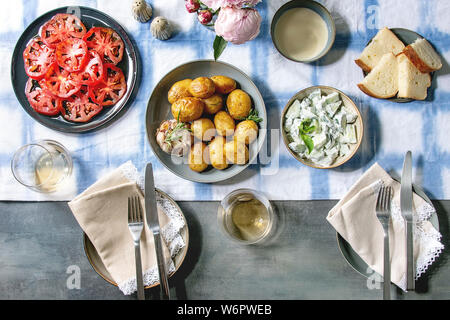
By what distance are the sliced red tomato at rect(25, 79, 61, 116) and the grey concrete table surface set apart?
30cm

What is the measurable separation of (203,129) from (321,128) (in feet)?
1.15

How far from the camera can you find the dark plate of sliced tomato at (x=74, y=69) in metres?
1.14

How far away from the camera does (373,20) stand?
1163 mm

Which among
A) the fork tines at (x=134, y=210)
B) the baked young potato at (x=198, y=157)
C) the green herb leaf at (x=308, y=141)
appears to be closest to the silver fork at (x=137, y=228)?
the fork tines at (x=134, y=210)

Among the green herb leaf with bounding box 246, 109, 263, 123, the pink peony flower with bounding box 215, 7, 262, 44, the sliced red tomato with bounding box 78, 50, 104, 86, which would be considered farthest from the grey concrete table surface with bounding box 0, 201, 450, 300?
the pink peony flower with bounding box 215, 7, 262, 44

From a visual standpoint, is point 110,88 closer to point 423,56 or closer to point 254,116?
point 254,116

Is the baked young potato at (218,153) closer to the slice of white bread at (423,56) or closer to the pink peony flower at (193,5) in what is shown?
the pink peony flower at (193,5)

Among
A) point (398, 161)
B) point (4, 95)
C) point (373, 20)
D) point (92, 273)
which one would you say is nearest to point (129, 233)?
point (92, 273)

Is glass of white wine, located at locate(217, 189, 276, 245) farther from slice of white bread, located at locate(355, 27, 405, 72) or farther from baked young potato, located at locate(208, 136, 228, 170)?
slice of white bread, located at locate(355, 27, 405, 72)

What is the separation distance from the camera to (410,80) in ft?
3.56

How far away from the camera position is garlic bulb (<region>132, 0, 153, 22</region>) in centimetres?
113

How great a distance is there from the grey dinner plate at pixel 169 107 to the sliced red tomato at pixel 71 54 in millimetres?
248

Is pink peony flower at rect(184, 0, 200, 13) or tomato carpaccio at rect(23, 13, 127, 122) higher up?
pink peony flower at rect(184, 0, 200, 13)

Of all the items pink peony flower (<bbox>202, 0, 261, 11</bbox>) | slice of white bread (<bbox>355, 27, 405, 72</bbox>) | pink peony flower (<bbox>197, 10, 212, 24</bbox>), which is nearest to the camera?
pink peony flower (<bbox>202, 0, 261, 11</bbox>)
